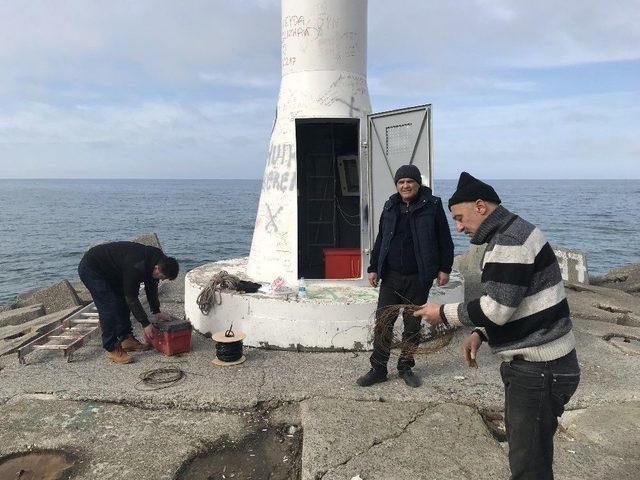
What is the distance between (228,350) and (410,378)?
212cm

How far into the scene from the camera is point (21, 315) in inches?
393

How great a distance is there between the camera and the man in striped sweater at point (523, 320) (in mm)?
2545

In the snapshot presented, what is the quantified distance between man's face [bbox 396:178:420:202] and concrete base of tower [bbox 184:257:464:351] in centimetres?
176

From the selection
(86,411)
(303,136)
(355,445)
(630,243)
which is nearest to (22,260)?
(303,136)

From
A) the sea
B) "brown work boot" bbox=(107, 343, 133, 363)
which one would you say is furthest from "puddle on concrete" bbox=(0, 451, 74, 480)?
the sea

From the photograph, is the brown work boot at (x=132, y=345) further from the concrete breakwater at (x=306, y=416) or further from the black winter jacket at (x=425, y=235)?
the black winter jacket at (x=425, y=235)

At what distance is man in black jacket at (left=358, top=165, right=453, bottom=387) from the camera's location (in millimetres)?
4812

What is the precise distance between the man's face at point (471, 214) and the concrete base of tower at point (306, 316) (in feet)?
11.1

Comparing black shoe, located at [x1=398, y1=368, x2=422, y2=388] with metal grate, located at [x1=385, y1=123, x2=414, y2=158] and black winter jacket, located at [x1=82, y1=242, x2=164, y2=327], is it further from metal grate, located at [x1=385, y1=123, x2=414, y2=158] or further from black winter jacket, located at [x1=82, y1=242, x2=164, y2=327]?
black winter jacket, located at [x1=82, y1=242, x2=164, y2=327]

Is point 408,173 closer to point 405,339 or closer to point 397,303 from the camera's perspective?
point 397,303

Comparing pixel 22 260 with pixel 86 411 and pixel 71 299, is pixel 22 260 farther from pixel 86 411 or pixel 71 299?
pixel 86 411

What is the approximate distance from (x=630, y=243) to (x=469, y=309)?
119 ft

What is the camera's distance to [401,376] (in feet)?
17.6

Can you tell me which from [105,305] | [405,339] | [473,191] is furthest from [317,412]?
[105,305]
